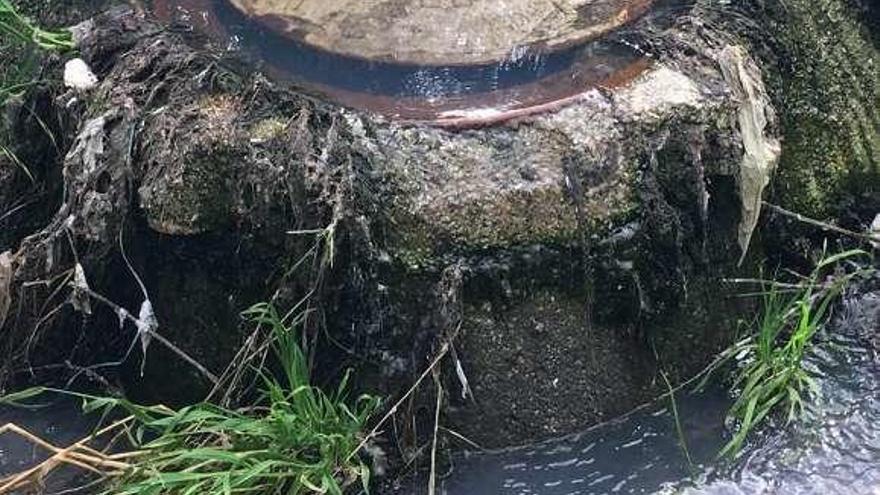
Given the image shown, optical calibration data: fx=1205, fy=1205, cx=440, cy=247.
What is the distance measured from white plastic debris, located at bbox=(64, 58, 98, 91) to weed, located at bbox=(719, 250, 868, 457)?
156 centimetres

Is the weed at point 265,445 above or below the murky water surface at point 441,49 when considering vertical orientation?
below

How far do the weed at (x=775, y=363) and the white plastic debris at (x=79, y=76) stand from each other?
1563mm

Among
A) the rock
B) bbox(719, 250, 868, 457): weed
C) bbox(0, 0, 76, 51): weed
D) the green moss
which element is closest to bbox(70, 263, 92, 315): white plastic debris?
the rock

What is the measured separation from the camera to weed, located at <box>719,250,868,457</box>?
8.45ft

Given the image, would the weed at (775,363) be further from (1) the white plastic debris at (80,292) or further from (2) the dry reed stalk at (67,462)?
(1) the white plastic debris at (80,292)

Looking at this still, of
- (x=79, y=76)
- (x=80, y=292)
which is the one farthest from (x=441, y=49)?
(x=80, y=292)

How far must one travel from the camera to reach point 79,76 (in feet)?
9.10

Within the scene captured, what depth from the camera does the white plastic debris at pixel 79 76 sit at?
276cm

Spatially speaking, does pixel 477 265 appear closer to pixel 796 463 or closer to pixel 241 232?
pixel 241 232

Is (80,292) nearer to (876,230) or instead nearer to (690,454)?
(690,454)

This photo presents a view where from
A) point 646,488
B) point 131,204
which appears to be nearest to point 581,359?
point 646,488

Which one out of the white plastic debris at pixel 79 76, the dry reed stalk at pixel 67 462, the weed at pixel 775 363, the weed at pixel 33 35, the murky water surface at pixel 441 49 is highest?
the murky water surface at pixel 441 49

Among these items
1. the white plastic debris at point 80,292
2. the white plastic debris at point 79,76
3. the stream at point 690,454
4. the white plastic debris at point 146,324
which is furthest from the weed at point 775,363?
the white plastic debris at point 79,76

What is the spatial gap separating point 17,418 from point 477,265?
114 cm
